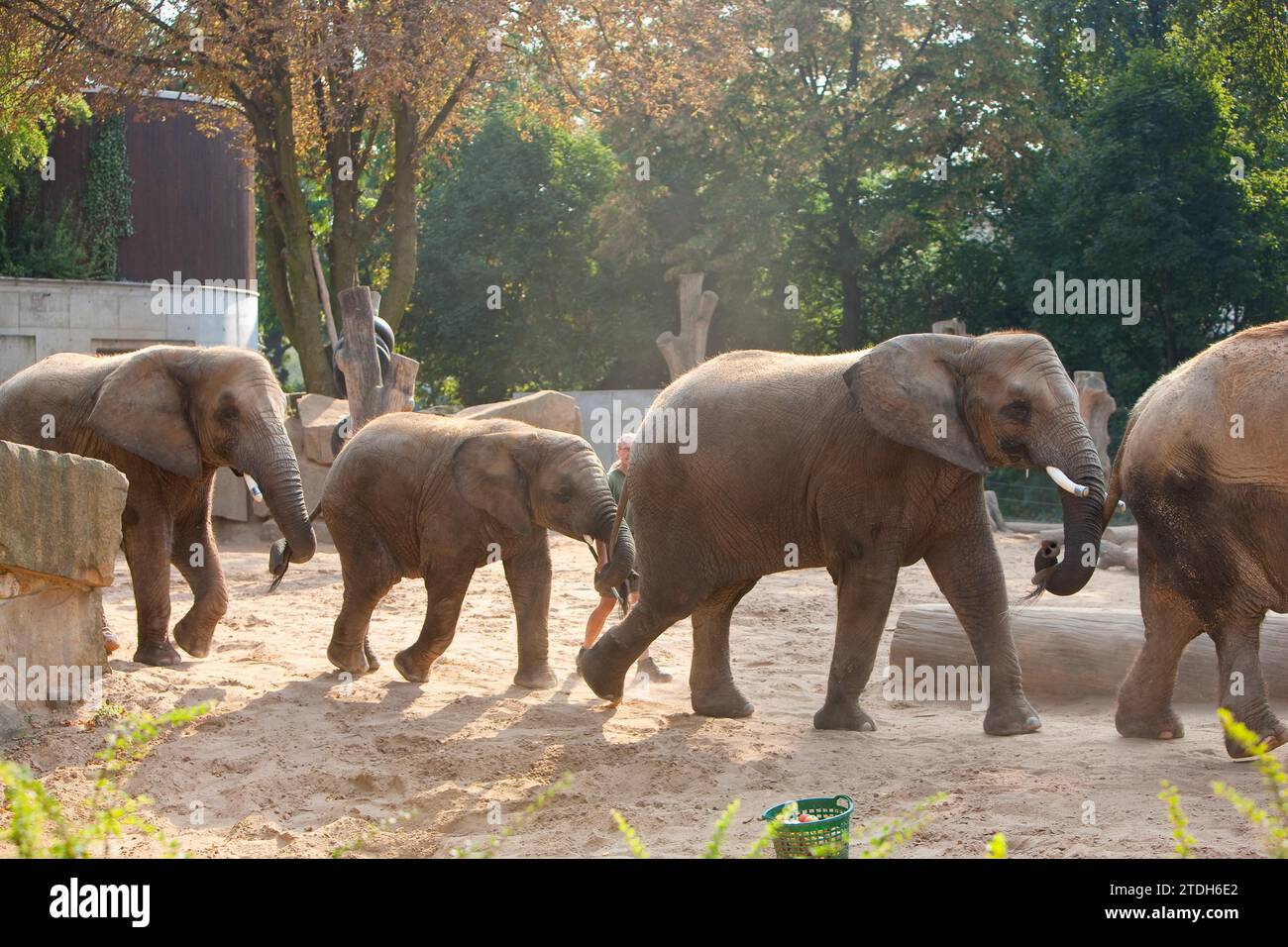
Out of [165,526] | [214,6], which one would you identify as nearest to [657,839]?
[165,526]

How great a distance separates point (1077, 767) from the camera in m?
6.92

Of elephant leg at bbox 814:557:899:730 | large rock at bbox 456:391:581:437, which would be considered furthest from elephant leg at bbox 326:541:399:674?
large rock at bbox 456:391:581:437

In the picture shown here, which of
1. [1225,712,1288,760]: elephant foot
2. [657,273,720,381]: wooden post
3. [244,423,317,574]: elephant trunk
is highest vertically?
[657,273,720,381]: wooden post

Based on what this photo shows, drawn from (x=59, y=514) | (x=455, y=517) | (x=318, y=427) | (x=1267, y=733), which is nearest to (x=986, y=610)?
(x=1267, y=733)

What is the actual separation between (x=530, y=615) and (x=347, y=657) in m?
1.25

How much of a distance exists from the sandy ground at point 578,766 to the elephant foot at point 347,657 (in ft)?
0.41

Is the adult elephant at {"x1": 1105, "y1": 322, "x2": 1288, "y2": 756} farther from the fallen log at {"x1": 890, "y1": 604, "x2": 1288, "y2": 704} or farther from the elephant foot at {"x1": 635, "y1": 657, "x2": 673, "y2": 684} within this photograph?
the elephant foot at {"x1": 635, "y1": 657, "x2": 673, "y2": 684}

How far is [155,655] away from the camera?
9453 millimetres

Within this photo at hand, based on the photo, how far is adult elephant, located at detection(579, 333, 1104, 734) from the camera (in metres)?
7.76

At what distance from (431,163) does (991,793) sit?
107 feet

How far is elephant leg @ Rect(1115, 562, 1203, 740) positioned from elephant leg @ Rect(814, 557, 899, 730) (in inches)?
51.4
